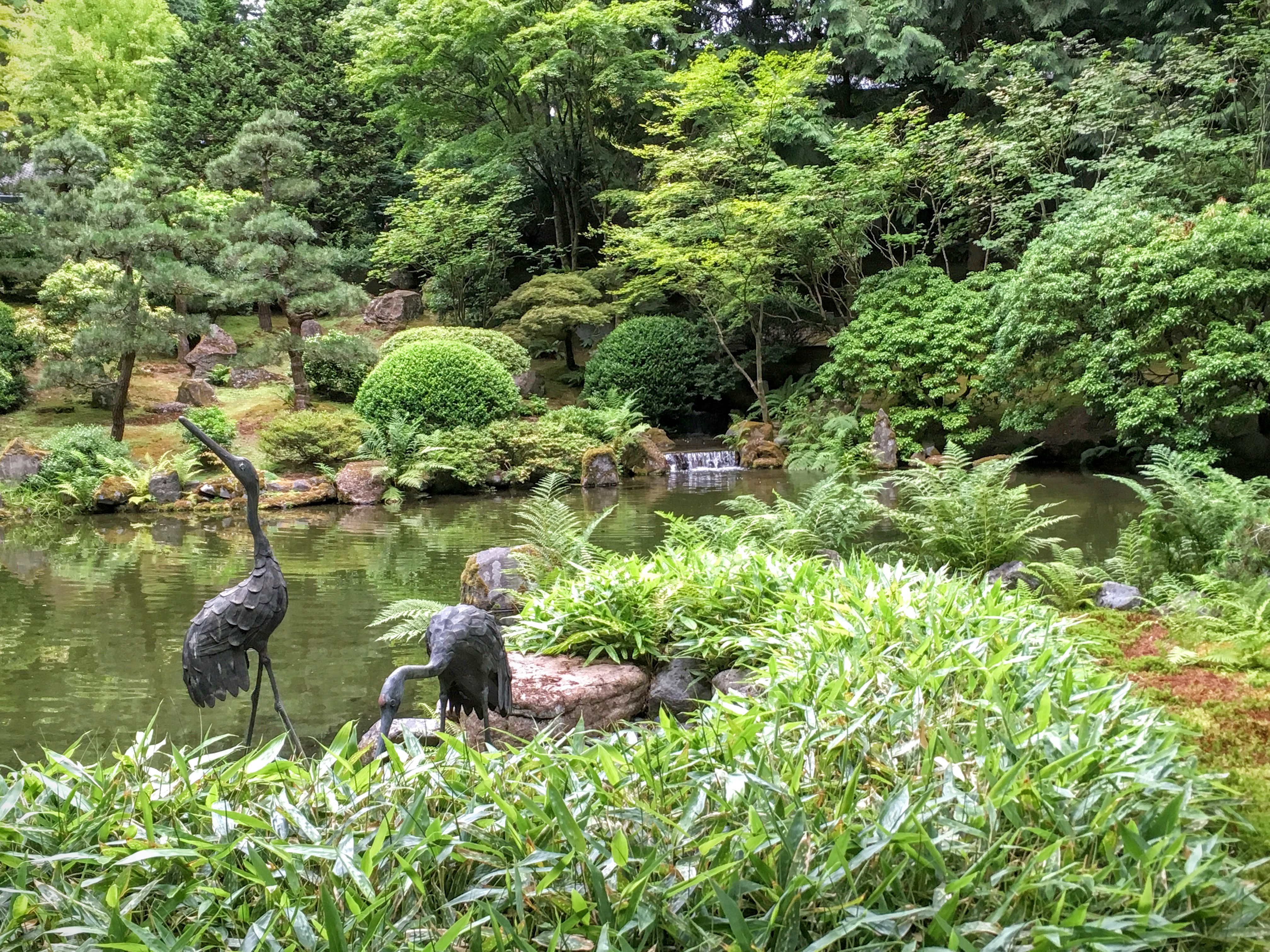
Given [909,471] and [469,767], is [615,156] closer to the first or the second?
[909,471]

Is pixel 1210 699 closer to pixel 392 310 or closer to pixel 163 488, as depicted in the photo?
pixel 163 488

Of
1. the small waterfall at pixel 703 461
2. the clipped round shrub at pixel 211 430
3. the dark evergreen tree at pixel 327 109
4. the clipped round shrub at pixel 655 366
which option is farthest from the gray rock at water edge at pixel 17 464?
the dark evergreen tree at pixel 327 109

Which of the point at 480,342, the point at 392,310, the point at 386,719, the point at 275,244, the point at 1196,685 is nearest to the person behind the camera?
the point at 386,719

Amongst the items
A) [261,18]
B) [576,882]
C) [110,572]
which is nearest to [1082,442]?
[110,572]

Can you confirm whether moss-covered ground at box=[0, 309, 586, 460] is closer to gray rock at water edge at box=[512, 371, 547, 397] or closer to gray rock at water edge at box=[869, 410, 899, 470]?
gray rock at water edge at box=[512, 371, 547, 397]

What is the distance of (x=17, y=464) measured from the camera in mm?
11289

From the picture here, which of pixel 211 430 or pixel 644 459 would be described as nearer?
→ pixel 211 430

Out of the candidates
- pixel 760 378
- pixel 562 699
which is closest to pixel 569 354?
pixel 760 378

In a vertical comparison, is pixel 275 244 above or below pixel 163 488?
above

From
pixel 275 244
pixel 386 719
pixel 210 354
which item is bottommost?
pixel 386 719

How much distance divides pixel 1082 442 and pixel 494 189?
40.7ft

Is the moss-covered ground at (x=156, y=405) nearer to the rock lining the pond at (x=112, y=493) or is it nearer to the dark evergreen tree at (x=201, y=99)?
the rock lining the pond at (x=112, y=493)

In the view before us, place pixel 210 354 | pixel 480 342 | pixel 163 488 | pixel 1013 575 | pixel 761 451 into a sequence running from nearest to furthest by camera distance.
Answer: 1. pixel 1013 575
2. pixel 163 488
3. pixel 761 451
4. pixel 480 342
5. pixel 210 354

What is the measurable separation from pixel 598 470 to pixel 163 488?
5.45 metres
